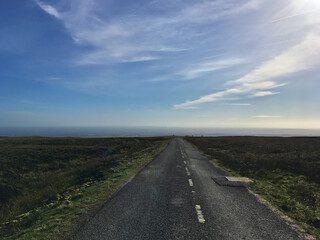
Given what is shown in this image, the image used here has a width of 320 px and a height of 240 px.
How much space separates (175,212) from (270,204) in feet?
14.0

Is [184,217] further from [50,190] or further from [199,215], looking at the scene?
[50,190]

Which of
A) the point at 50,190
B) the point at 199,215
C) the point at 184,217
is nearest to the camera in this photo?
the point at 184,217

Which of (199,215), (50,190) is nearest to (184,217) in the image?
(199,215)

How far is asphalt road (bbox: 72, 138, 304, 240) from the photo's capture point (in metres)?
5.45

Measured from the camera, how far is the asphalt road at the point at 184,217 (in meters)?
5.45

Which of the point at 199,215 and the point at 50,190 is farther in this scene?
the point at 50,190

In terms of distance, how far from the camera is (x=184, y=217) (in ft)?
21.5

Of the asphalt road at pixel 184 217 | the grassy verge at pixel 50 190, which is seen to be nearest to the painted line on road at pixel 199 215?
the asphalt road at pixel 184 217

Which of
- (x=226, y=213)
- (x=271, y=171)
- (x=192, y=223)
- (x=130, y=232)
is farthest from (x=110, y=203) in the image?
(x=271, y=171)

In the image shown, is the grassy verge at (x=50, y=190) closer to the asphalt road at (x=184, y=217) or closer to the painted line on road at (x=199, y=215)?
the asphalt road at (x=184, y=217)

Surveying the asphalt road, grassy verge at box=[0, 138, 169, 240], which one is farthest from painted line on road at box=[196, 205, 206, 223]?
grassy verge at box=[0, 138, 169, 240]

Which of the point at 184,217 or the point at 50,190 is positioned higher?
the point at 184,217

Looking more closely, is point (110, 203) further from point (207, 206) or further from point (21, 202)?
point (21, 202)

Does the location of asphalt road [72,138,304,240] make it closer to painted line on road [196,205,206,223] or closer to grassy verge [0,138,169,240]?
painted line on road [196,205,206,223]
